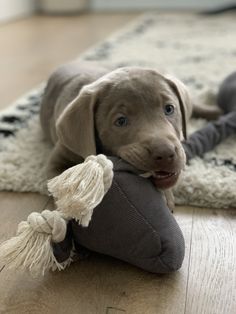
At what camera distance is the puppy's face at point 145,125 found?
134 cm

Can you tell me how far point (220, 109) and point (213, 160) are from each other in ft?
1.78

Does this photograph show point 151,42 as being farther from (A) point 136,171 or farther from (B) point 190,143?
(A) point 136,171

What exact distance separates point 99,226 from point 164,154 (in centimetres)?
26

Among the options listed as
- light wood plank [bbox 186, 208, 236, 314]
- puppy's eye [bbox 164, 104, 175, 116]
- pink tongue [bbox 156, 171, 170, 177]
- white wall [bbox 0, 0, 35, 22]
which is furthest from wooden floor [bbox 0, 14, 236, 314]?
white wall [bbox 0, 0, 35, 22]

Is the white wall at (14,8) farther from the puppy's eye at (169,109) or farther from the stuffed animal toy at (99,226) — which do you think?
the stuffed animal toy at (99,226)

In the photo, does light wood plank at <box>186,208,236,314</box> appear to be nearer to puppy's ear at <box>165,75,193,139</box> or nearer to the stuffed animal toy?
the stuffed animal toy

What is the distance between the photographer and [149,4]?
7.34 m

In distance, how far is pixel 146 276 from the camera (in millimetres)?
1279

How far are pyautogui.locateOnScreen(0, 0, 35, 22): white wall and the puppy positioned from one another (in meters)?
5.49

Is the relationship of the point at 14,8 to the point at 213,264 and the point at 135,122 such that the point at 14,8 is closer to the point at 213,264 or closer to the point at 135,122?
the point at 135,122

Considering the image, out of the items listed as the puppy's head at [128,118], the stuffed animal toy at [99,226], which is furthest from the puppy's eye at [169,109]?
the stuffed animal toy at [99,226]

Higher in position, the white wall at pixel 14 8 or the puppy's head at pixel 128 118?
the puppy's head at pixel 128 118

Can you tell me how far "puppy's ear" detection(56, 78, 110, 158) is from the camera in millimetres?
1545

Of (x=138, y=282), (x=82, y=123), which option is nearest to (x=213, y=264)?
(x=138, y=282)
